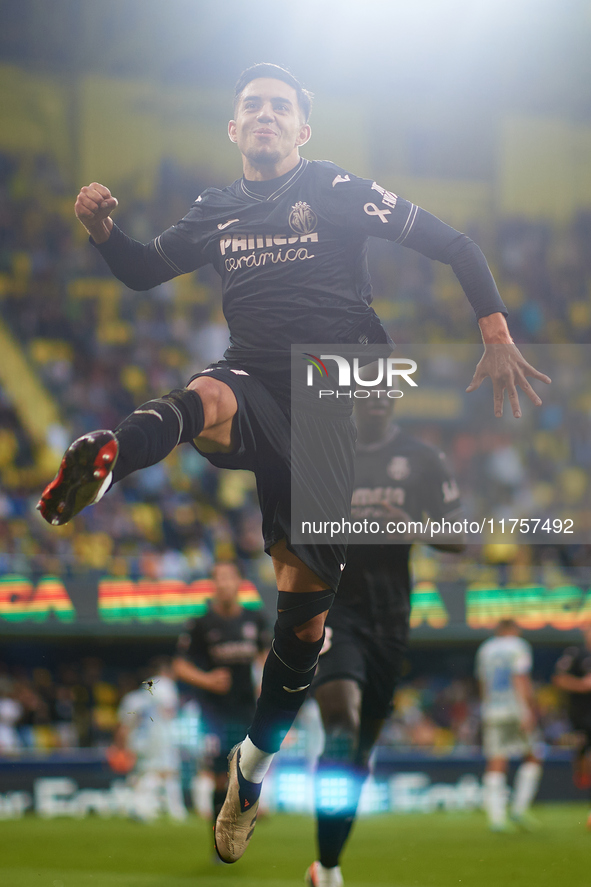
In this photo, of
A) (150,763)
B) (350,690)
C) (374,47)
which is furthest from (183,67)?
(350,690)

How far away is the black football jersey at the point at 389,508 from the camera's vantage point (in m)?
5.20

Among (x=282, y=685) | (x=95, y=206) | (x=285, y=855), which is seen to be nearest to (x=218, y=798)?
(x=285, y=855)

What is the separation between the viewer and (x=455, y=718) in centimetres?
1341

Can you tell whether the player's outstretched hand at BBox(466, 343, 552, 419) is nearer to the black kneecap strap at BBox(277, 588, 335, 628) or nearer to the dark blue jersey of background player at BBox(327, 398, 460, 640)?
the black kneecap strap at BBox(277, 588, 335, 628)

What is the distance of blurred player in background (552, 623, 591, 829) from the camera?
378 inches

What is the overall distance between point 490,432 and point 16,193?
8170 millimetres

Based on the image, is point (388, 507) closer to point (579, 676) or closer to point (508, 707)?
point (508, 707)

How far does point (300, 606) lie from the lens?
3.64 metres

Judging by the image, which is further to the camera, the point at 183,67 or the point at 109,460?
the point at 183,67

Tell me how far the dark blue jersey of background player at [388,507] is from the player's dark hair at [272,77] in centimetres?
213

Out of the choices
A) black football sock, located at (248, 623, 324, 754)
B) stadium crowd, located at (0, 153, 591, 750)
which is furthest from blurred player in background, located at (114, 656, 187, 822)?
→ black football sock, located at (248, 623, 324, 754)

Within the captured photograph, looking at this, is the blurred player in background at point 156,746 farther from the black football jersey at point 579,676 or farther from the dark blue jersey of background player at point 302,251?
the dark blue jersey of background player at point 302,251

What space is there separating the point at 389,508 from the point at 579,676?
17.2ft

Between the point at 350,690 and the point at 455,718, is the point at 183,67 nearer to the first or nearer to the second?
the point at 455,718
